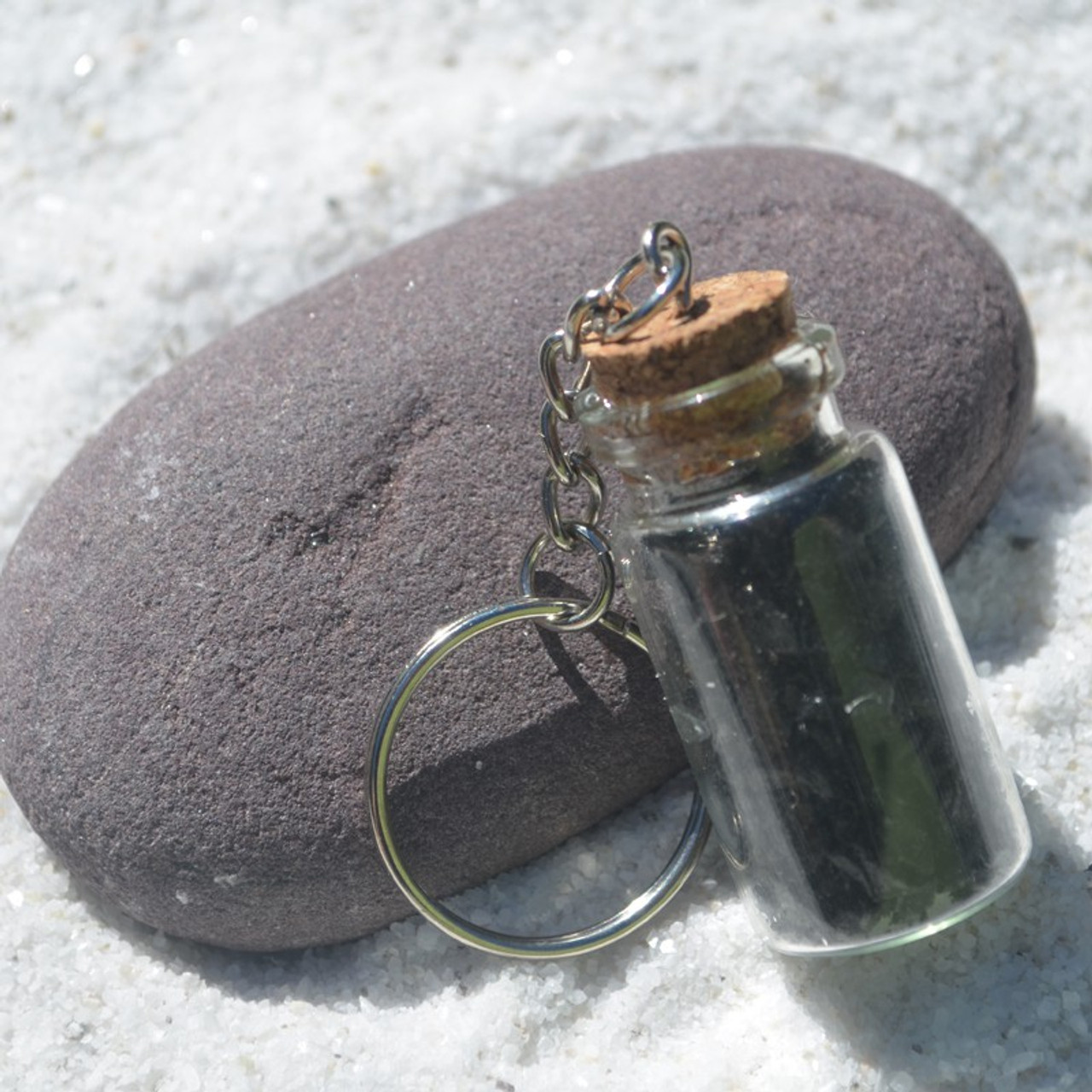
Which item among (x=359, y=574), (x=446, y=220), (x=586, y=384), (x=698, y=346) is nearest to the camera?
(x=698, y=346)

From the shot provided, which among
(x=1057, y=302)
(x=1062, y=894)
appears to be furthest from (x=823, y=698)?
(x=1057, y=302)

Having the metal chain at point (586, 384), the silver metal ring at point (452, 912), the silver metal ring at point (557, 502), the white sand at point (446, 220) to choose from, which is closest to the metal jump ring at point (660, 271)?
the metal chain at point (586, 384)

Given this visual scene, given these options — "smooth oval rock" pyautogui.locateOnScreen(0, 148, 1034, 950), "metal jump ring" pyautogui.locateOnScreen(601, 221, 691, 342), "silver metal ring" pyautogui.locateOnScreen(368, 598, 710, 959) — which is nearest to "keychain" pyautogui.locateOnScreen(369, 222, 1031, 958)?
"metal jump ring" pyautogui.locateOnScreen(601, 221, 691, 342)

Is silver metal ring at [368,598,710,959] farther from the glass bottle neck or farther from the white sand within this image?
the glass bottle neck

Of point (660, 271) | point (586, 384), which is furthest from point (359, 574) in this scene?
point (660, 271)

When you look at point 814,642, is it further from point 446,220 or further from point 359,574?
point 446,220
